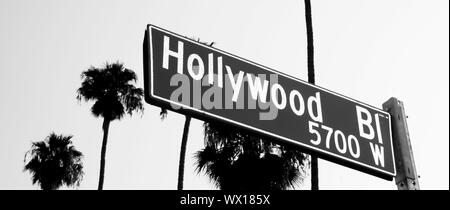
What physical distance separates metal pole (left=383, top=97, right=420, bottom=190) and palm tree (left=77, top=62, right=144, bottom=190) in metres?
25.7

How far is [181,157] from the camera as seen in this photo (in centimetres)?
2312

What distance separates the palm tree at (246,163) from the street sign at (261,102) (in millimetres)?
15542

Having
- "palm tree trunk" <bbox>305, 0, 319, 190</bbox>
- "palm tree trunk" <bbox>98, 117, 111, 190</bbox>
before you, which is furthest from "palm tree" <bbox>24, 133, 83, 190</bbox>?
"palm tree trunk" <bbox>305, 0, 319, 190</bbox>

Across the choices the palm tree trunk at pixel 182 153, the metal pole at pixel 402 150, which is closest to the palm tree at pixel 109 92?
the palm tree trunk at pixel 182 153

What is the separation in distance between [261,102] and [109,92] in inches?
1039

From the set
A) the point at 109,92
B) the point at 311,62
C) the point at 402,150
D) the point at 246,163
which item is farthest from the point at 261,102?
the point at 109,92

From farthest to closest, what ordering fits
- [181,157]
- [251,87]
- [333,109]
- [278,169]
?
[181,157]
[278,169]
[333,109]
[251,87]

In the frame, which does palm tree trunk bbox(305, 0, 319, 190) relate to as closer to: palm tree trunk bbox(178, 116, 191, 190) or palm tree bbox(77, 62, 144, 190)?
palm tree trunk bbox(178, 116, 191, 190)

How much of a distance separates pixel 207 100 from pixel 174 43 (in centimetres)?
39

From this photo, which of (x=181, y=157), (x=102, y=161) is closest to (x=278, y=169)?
(x=181, y=157)

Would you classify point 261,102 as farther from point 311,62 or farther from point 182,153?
point 182,153

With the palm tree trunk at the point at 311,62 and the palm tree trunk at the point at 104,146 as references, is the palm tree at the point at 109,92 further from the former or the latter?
the palm tree trunk at the point at 311,62

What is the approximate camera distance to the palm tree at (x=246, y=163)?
19.7 m

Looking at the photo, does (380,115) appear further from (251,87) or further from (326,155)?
(251,87)
